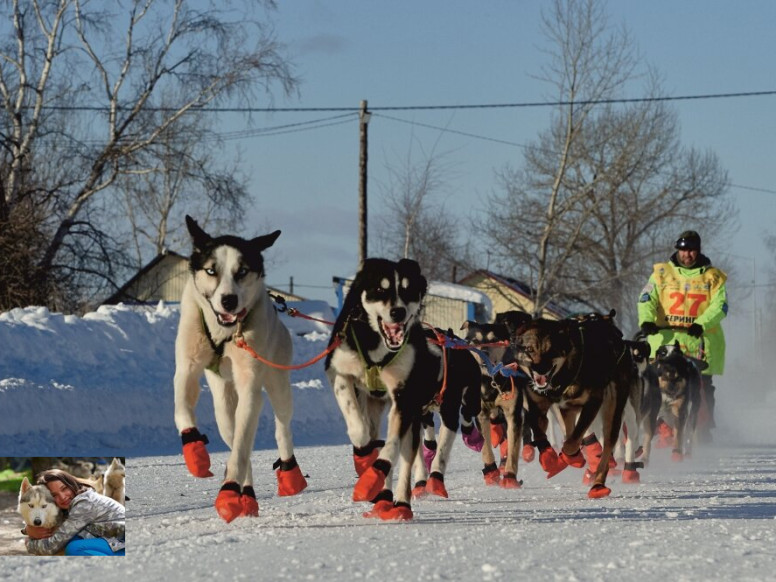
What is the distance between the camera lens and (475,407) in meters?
9.76

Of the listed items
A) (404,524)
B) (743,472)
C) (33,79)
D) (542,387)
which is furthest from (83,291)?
(404,524)

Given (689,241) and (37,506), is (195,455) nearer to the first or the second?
(37,506)

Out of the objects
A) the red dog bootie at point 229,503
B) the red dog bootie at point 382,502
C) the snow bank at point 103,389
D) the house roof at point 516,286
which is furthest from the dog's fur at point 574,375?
the house roof at point 516,286

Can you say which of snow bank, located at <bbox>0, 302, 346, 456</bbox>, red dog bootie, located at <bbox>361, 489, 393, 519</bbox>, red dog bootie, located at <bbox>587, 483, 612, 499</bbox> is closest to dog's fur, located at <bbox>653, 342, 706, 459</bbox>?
snow bank, located at <bbox>0, 302, 346, 456</bbox>

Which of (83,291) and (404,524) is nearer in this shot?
(404,524)

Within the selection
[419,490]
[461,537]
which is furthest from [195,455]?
[419,490]

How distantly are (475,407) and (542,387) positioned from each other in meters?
0.50

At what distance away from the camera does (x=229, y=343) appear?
24.5 ft

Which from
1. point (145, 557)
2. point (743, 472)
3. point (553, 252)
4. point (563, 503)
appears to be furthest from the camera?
point (553, 252)

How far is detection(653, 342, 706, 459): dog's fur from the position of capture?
14180 mm

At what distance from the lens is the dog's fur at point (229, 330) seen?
737 centimetres

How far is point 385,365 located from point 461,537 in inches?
47.2

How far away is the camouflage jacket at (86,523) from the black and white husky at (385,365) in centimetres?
199

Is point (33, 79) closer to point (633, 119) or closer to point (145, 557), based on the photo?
point (633, 119)
